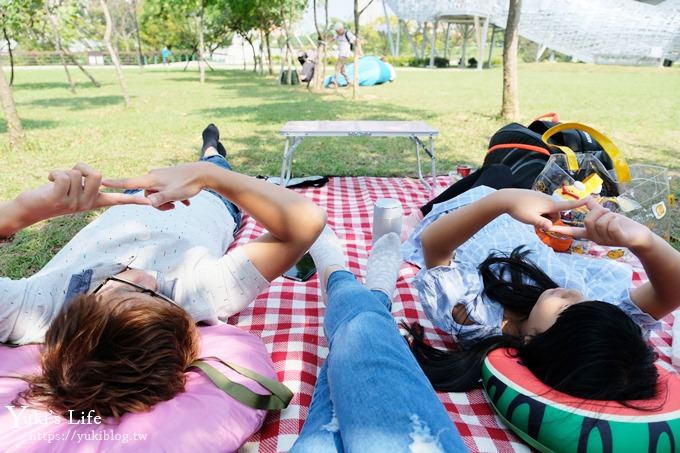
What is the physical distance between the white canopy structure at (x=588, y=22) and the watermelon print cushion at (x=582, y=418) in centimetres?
2635

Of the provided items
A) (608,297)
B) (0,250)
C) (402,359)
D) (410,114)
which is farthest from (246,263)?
(410,114)

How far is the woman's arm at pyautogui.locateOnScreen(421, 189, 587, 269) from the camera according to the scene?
158 centimetres

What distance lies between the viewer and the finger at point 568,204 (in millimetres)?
1423

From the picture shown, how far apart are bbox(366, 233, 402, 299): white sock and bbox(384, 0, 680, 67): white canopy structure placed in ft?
83.5

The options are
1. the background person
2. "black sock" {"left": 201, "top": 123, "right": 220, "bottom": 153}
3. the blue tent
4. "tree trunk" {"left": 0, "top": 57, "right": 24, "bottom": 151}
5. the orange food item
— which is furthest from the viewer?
the blue tent

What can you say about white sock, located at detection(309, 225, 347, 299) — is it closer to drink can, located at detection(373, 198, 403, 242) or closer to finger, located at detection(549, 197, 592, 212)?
drink can, located at detection(373, 198, 403, 242)

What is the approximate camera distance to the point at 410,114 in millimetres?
9281

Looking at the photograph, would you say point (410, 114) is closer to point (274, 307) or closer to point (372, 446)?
point (274, 307)

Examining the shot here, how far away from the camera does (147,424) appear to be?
129cm

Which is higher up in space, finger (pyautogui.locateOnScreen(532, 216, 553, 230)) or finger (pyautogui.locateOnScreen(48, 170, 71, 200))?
finger (pyautogui.locateOnScreen(48, 170, 71, 200))

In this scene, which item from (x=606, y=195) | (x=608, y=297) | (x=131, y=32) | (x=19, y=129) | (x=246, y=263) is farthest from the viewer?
(x=131, y=32)

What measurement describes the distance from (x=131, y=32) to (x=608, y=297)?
44.8m

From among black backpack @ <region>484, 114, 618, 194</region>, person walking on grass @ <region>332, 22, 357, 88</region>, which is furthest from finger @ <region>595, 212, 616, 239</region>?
person walking on grass @ <region>332, 22, 357, 88</region>

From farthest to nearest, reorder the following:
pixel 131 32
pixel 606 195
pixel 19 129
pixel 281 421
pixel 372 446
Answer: pixel 131 32 → pixel 19 129 → pixel 606 195 → pixel 281 421 → pixel 372 446
